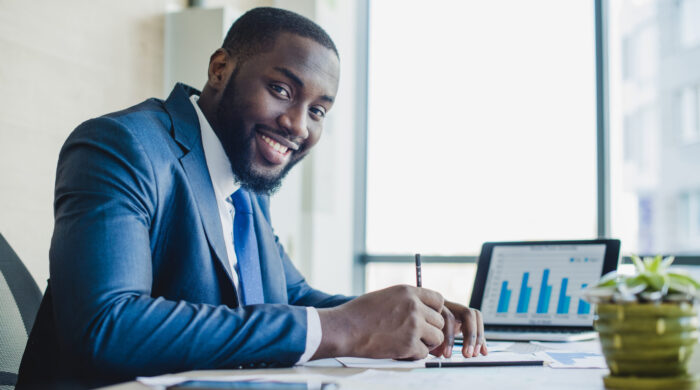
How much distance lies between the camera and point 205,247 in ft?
4.23

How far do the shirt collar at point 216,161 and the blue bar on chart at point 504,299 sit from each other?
0.89 metres

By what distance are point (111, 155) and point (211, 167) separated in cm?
35

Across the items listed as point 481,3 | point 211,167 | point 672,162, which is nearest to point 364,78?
point 481,3

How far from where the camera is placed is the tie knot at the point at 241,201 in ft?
5.16

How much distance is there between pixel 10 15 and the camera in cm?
219

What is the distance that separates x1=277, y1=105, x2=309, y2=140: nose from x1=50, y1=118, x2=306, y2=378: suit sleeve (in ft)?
1.72

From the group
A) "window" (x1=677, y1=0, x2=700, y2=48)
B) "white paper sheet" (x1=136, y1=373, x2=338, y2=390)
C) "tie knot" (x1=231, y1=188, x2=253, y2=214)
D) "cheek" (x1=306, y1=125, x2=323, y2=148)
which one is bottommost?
"white paper sheet" (x1=136, y1=373, x2=338, y2=390)

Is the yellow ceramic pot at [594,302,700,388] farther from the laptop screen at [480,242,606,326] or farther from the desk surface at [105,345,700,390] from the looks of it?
the laptop screen at [480,242,606,326]

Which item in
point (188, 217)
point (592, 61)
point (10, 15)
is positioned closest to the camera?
point (188, 217)

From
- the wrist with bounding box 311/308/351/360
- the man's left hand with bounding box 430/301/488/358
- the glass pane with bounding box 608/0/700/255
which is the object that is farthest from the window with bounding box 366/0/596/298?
the wrist with bounding box 311/308/351/360

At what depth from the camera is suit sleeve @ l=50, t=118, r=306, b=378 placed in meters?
1.00

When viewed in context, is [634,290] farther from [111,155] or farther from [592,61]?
[592,61]

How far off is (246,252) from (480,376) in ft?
2.28

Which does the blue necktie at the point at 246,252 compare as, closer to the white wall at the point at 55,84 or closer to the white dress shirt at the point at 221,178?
the white dress shirt at the point at 221,178
